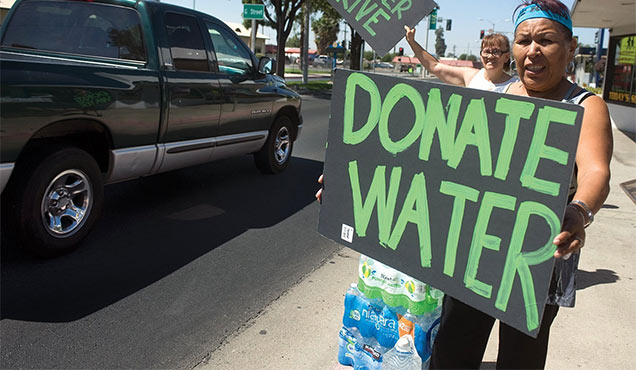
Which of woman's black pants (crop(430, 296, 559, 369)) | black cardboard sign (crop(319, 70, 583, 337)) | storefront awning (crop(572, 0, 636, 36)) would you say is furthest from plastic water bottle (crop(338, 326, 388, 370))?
storefront awning (crop(572, 0, 636, 36))

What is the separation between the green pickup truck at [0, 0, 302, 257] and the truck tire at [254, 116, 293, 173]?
28 mm

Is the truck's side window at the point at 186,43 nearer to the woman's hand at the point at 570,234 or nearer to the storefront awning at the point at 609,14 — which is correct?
the woman's hand at the point at 570,234

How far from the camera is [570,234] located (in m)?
1.62

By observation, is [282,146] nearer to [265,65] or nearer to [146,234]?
[265,65]

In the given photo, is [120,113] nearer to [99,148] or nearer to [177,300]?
[99,148]

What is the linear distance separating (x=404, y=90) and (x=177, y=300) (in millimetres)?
2361

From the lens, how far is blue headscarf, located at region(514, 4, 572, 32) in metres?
1.95

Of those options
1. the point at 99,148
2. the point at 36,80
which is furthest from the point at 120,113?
the point at 36,80

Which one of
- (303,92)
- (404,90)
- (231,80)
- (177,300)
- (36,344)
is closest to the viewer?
(404,90)

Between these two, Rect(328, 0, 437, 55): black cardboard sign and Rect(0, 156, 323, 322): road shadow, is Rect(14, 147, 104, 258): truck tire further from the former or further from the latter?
Rect(328, 0, 437, 55): black cardboard sign

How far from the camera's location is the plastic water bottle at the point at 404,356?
8.16 ft

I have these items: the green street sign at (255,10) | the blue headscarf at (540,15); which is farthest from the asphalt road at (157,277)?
the green street sign at (255,10)

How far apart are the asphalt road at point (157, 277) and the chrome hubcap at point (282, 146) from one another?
116 cm

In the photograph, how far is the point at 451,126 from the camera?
1.89m
